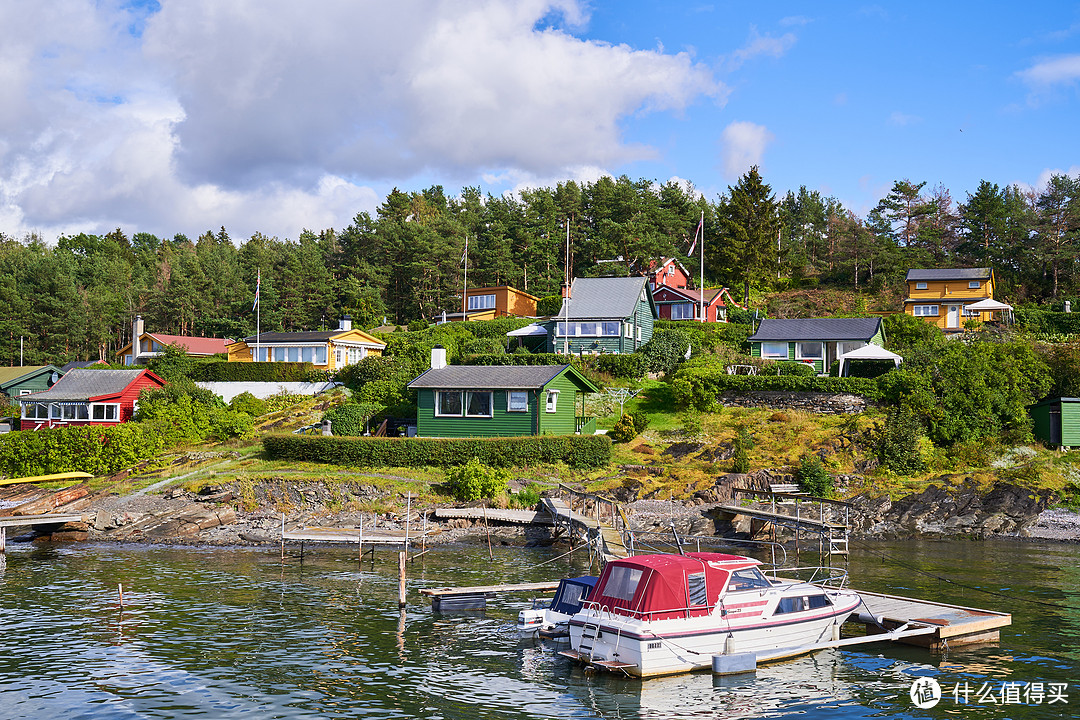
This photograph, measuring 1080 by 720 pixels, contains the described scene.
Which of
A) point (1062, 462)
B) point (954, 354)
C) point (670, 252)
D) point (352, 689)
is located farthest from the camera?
point (670, 252)

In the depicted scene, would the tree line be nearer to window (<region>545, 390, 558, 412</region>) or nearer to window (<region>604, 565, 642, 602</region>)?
window (<region>545, 390, 558, 412</region>)

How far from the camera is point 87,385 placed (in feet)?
204

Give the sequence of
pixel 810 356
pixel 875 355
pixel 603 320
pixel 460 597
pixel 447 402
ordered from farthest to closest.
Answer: pixel 603 320 → pixel 810 356 → pixel 875 355 → pixel 447 402 → pixel 460 597

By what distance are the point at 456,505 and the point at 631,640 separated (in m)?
22.7

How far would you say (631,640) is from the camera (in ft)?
67.5

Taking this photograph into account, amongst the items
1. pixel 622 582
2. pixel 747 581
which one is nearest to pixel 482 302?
pixel 747 581

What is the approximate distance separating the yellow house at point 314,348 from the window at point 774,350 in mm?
37485

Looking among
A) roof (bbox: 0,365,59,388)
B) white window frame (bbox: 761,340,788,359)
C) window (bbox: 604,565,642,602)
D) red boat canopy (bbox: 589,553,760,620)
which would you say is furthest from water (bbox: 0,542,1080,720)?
roof (bbox: 0,365,59,388)

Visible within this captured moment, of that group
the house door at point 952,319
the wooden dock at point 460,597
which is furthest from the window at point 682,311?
the wooden dock at point 460,597

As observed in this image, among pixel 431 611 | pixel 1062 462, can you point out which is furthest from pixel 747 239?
pixel 431 611

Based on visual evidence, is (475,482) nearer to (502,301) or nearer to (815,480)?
(815,480)

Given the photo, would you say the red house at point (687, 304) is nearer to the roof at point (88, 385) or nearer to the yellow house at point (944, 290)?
the yellow house at point (944, 290)

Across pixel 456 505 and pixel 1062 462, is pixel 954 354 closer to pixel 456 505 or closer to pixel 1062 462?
pixel 1062 462

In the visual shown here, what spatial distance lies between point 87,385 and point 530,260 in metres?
56.1
